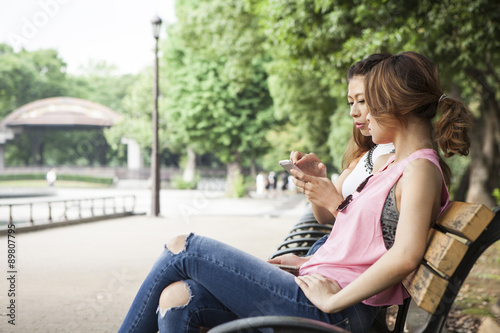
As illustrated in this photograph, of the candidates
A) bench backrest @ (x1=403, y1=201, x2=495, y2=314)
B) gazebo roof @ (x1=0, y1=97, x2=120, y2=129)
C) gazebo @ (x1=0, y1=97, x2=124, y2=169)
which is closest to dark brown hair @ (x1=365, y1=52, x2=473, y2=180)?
bench backrest @ (x1=403, y1=201, x2=495, y2=314)

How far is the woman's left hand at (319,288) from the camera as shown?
6.31ft

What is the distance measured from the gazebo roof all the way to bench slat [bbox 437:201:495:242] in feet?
163

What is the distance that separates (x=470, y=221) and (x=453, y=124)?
0.44 m

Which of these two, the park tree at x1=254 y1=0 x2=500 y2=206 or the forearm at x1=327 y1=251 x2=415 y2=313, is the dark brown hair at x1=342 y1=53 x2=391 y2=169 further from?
the park tree at x1=254 y1=0 x2=500 y2=206

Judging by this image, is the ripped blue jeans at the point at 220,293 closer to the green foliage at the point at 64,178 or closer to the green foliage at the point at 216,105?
the green foliage at the point at 216,105

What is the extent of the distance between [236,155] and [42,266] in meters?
26.3

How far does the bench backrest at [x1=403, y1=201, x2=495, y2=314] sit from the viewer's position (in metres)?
1.73

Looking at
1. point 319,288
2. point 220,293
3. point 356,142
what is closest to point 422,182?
point 319,288

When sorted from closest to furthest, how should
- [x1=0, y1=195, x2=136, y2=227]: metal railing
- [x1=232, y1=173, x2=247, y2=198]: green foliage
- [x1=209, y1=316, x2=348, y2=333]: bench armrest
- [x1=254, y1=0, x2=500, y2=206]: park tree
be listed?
[x1=209, y1=316, x2=348, y2=333]: bench armrest, [x1=254, y1=0, x2=500, y2=206]: park tree, [x1=0, y1=195, x2=136, y2=227]: metal railing, [x1=232, y1=173, x2=247, y2=198]: green foliage

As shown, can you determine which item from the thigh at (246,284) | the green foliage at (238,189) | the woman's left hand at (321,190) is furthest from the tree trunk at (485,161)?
the green foliage at (238,189)

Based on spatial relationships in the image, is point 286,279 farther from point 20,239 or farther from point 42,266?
point 20,239

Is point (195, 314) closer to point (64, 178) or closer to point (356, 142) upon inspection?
point (356, 142)

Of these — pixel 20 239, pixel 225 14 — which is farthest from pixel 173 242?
pixel 225 14

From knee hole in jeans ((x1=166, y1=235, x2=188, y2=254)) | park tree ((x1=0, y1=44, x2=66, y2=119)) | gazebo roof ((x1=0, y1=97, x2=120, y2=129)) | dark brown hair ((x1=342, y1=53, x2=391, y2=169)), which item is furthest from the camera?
park tree ((x1=0, y1=44, x2=66, y2=119))
